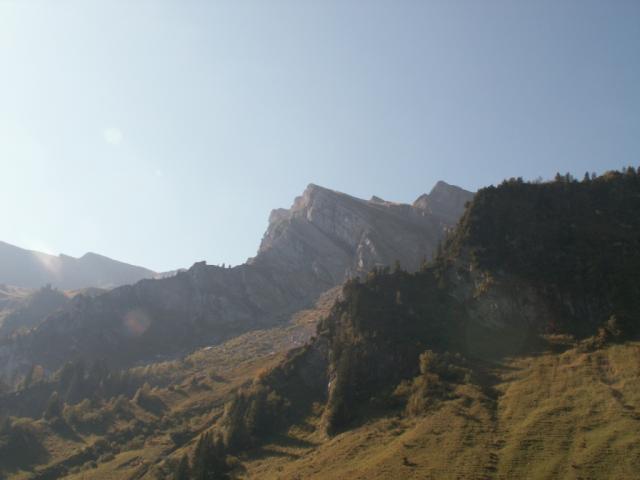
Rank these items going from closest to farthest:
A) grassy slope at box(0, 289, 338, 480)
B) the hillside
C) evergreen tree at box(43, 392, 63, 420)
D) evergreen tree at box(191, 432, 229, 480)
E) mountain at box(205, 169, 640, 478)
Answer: mountain at box(205, 169, 640, 478)
the hillside
evergreen tree at box(191, 432, 229, 480)
grassy slope at box(0, 289, 338, 480)
evergreen tree at box(43, 392, 63, 420)

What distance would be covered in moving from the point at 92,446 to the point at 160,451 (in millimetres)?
26032

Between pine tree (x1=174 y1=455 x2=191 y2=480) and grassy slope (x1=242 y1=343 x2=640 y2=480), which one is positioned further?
pine tree (x1=174 y1=455 x2=191 y2=480)

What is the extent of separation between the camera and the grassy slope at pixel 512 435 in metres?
70.4

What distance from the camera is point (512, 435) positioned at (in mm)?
78875

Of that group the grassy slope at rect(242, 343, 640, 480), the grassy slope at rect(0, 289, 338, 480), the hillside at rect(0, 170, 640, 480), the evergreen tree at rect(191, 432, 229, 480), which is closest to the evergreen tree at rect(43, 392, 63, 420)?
the hillside at rect(0, 170, 640, 480)

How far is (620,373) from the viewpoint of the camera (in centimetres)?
8900

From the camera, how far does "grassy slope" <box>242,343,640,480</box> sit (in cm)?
7044

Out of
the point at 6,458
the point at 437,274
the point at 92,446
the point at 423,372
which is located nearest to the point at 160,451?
the point at 92,446

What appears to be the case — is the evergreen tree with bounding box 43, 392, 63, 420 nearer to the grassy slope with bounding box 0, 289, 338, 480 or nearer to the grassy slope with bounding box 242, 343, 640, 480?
the grassy slope with bounding box 0, 289, 338, 480

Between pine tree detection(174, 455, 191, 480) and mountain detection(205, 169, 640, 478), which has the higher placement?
mountain detection(205, 169, 640, 478)

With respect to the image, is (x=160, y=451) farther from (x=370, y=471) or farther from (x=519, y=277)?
(x=519, y=277)

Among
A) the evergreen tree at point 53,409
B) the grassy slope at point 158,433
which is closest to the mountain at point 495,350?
the grassy slope at point 158,433

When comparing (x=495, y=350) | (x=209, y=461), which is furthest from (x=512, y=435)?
(x=209, y=461)

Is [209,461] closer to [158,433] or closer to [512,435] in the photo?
[158,433]
